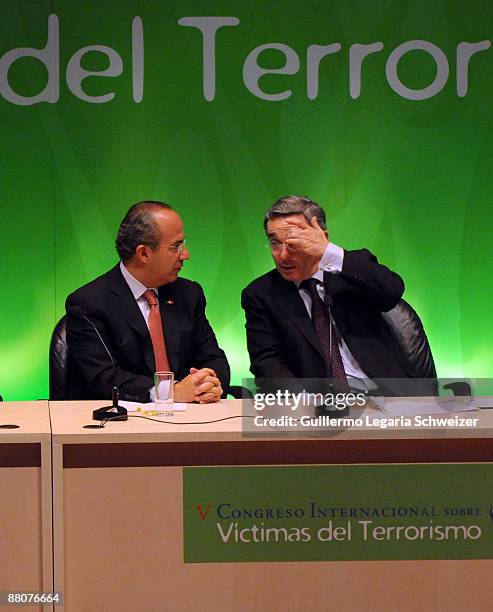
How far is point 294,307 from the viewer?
4035mm

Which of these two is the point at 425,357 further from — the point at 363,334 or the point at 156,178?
the point at 156,178

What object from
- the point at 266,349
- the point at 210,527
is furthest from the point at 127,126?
the point at 210,527

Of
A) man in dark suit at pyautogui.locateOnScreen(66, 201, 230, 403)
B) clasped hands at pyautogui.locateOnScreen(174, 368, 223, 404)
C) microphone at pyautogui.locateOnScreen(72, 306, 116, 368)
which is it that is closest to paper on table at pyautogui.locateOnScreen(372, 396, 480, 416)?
clasped hands at pyautogui.locateOnScreen(174, 368, 223, 404)

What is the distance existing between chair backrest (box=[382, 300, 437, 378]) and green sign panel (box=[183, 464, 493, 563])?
4.62ft

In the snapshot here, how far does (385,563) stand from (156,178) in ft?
9.54

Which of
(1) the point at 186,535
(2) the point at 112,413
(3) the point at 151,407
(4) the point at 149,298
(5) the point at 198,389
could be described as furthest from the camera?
(4) the point at 149,298

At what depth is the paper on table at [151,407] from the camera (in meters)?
3.21

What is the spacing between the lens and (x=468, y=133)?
5316 mm

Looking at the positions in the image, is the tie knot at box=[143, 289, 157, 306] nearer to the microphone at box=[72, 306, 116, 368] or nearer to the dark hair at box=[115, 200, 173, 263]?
the dark hair at box=[115, 200, 173, 263]

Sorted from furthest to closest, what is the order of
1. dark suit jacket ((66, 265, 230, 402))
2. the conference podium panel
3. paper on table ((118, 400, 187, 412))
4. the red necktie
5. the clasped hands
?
the red necktie, dark suit jacket ((66, 265, 230, 402)), the clasped hands, paper on table ((118, 400, 187, 412)), the conference podium panel

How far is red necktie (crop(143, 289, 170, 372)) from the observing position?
4.02 metres

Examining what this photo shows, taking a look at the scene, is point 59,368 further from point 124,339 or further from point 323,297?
point 323,297

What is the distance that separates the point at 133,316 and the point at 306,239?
0.77 meters

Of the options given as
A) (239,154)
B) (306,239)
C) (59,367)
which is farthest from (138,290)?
(239,154)
